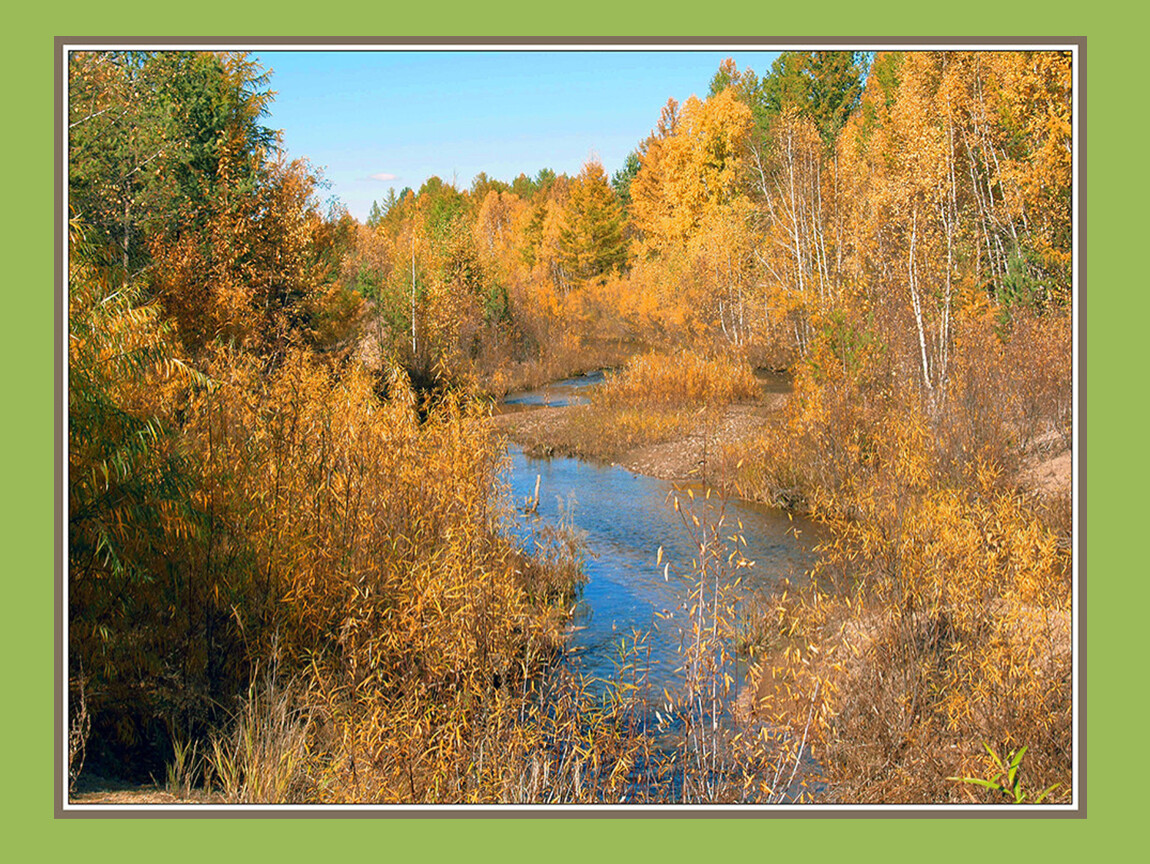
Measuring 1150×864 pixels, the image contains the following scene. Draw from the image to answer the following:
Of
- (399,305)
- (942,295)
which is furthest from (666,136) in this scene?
(942,295)

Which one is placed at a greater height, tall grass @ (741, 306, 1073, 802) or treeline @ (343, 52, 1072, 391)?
treeline @ (343, 52, 1072, 391)

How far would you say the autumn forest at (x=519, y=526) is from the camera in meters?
5.20

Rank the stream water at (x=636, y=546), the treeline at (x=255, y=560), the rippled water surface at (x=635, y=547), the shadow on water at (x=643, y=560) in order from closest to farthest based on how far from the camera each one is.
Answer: the treeline at (x=255, y=560)
the shadow on water at (x=643, y=560)
the stream water at (x=636, y=546)
the rippled water surface at (x=635, y=547)

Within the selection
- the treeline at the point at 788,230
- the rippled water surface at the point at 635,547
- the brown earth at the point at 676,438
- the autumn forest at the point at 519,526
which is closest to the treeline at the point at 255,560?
the autumn forest at the point at 519,526

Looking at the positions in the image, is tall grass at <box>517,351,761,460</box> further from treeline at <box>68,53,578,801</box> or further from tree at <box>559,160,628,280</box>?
tree at <box>559,160,628,280</box>

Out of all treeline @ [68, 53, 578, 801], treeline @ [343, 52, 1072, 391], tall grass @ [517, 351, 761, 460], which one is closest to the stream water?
treeline @ [68, 53, 578, 801]

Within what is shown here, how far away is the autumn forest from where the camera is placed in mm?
5203

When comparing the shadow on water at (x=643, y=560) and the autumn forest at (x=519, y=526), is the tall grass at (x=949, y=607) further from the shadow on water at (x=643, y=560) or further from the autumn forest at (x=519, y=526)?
the shadow on water at (x=643, y=560)

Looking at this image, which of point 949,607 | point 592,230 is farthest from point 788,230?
point 592,230

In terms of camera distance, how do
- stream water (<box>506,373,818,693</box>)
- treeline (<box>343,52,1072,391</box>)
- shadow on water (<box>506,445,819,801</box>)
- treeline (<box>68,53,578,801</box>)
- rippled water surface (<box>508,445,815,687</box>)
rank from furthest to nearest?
1. treeline (<box>343,52,1072,391</box>)
2. rippled water surface (<box>508,445,815,687</box>)
3. stream water (<box>506,373,818,693</box>)
4. shadow on water (<box>506,445,819,801</box>)
5. treeline (<box>68,53,578,801</box>)

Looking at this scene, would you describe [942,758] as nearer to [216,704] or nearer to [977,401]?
[216,704]

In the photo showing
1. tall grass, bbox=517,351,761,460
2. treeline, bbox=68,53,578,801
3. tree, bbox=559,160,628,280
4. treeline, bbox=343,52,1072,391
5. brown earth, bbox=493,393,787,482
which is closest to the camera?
treeline, bbox=68,53,578,801

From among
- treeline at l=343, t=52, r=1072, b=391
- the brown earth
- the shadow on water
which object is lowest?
the shadow on water

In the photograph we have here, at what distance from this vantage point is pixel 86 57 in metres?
7.06
